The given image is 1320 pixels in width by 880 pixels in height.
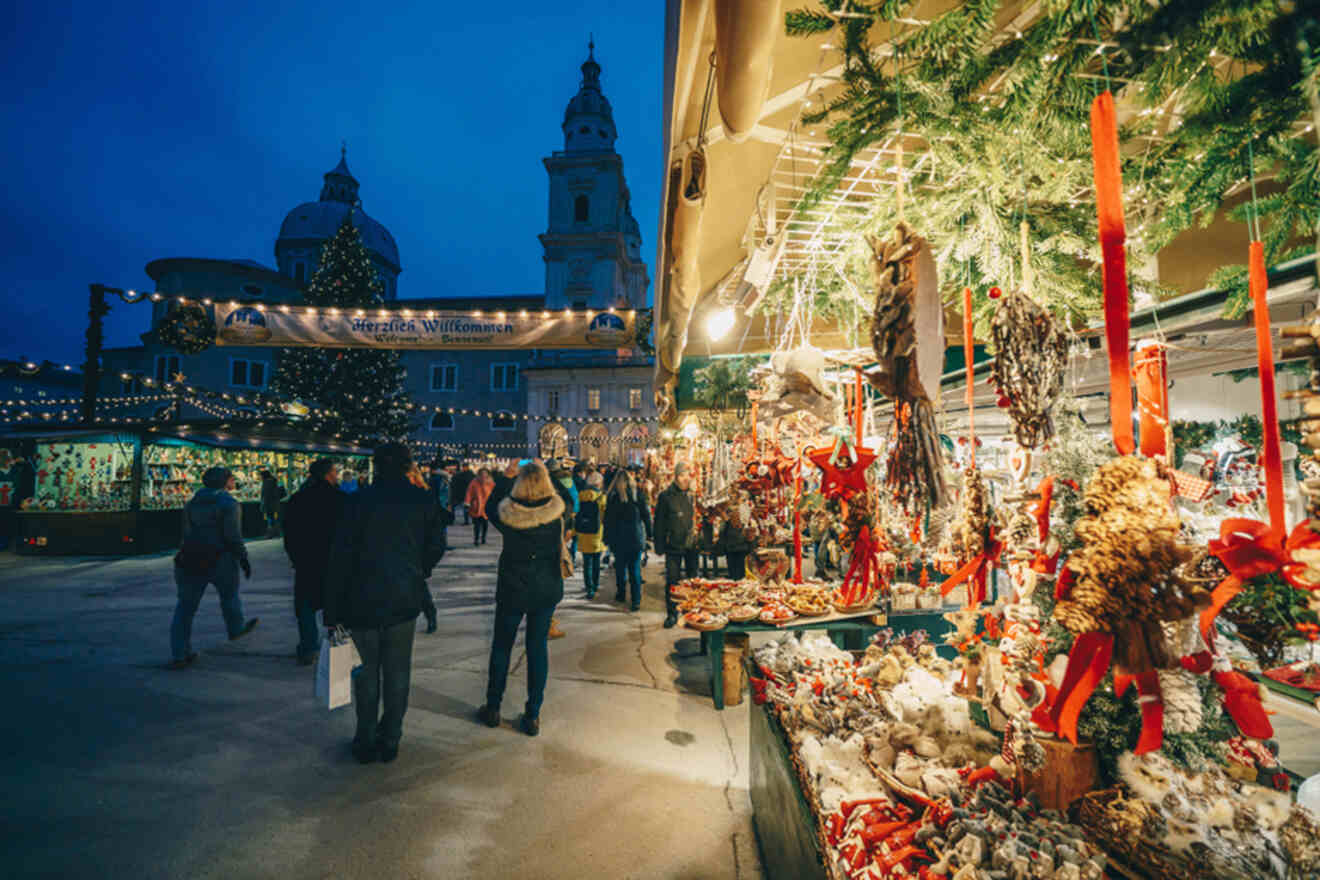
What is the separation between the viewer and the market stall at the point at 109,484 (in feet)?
35.2

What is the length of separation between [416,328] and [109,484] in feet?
29.3

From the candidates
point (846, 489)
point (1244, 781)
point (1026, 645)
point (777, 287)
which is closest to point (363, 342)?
point (777, 287)

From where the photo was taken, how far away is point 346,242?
22.7m

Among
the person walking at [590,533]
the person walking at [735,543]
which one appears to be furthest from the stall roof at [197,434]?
the person walking at [735,543]

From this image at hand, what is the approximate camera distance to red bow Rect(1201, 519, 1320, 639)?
0.95 meters

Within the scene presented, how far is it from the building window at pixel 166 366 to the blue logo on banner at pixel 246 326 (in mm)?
30973

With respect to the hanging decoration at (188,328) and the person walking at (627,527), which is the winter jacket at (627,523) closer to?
the person walking at (627,527)

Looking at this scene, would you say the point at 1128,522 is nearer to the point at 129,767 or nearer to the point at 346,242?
the point at 129,767

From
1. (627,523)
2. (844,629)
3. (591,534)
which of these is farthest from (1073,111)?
(591,534)

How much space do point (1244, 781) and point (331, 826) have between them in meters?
3.80

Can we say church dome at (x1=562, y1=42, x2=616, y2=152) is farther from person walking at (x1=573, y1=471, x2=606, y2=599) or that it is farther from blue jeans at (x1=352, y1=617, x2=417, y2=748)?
blue jeans at (x1=352, y1=617, x2=417, y2=748)

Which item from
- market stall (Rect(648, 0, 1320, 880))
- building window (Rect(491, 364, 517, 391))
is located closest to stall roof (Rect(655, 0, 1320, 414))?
market stall (Rect(648, 0, 1320, 880))

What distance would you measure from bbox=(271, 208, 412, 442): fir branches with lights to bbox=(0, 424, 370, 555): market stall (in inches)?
334

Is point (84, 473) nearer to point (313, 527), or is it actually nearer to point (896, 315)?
point (313, 527)
